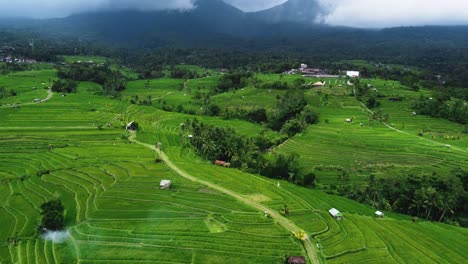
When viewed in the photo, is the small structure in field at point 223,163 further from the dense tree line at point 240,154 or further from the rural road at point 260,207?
the rural road at point 260,207

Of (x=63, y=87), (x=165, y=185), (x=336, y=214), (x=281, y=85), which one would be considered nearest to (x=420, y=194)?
(x=336, y=214)

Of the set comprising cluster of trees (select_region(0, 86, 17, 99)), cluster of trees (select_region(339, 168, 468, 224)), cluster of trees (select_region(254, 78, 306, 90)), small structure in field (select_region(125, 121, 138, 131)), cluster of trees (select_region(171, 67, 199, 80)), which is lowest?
cluster of trees (select_region(339, 168, 468, 224))

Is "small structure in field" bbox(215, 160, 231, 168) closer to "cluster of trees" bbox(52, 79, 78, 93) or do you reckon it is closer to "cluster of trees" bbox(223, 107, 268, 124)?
"cluster of trees" bbox(223, 107, 268, 124)

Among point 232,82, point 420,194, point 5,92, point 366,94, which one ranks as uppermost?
point 366,94

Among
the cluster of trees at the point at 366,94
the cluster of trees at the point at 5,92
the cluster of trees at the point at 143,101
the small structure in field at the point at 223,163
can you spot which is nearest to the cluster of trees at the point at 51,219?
the small structure in field at the point at 223,163

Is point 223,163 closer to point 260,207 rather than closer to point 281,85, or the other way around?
point 260,207

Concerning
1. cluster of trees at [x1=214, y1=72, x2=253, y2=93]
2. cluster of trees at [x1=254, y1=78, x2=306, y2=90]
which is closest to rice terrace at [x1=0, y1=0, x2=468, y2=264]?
cluster of trees at [x1=254, y1=78, x2=306, y2=90]

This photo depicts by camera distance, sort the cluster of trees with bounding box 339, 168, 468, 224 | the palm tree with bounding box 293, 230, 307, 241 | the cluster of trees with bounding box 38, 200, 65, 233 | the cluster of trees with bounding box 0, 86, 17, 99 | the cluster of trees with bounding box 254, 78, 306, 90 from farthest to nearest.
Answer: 1. the cluster of trees with bounding box 254, 78, 306, 90
2. the cluster of trees with bounding box 0, 86, 17, 99
3. the cluster of trees with bounding box 339, 168, 468, 224
4. the palm tree with bounding box 293, 230, 307, 241
5. the cluster of trees with bounding box 38, 200, 65, 233
